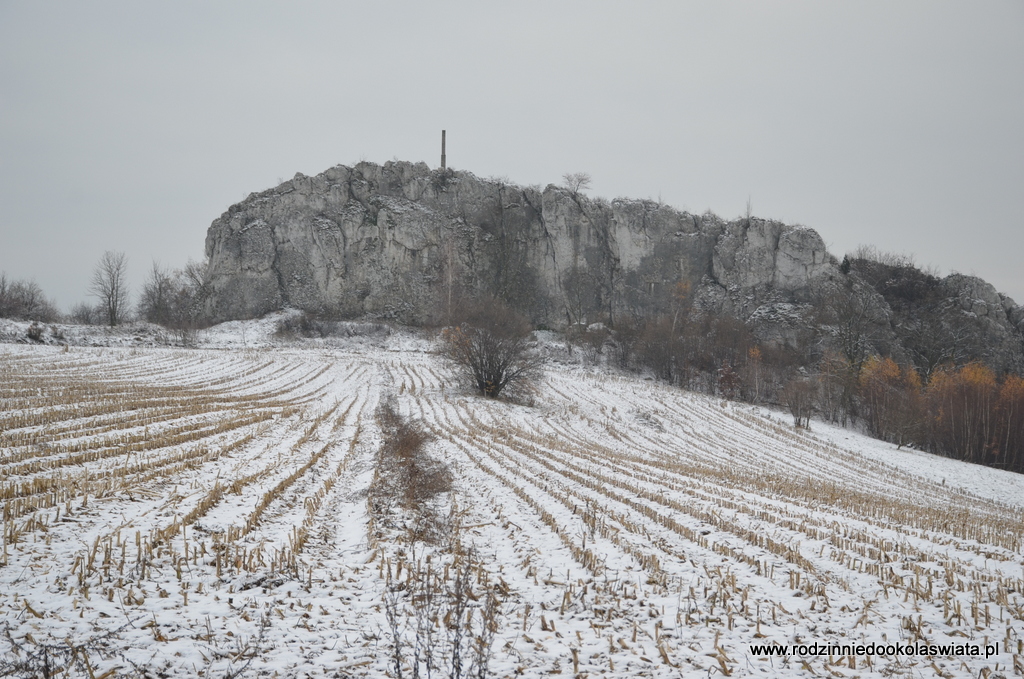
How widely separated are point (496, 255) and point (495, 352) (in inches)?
1432

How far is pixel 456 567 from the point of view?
19.4 ft

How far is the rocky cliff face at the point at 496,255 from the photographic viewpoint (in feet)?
193

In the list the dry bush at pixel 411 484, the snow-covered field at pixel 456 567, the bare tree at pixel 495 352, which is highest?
the bare tree at pixel 495 352

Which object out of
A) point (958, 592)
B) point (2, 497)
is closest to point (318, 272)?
point (2, 497)

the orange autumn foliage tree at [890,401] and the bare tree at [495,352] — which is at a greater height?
the bare tree at [495,352]

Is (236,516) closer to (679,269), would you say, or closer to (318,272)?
(318,272)

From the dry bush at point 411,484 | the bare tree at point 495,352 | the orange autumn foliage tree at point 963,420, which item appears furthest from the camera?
the orange autumn foliage tree at point 963,420

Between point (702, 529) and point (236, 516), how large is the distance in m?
6.68

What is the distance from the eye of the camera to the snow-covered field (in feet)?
13.4

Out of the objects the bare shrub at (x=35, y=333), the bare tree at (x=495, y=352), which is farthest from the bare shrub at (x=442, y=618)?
the bare shrub at (x=35, y=333)

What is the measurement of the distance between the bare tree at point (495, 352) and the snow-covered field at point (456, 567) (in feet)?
53.8

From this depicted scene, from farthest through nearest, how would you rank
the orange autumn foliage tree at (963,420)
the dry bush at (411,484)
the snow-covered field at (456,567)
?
the orange autumn foliage tree at (963,420), the dry bush at (411,484), the snow-covered field at (456,567)

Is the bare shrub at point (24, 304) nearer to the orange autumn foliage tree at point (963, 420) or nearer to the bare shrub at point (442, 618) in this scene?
the bare shrub at point (442, 618)

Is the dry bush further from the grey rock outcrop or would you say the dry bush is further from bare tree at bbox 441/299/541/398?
the grey rock outcrop
